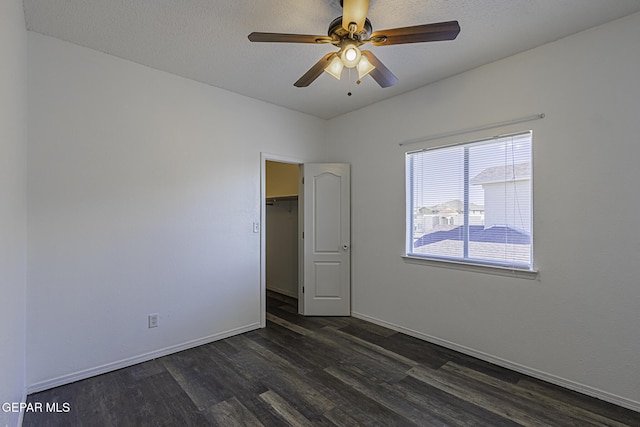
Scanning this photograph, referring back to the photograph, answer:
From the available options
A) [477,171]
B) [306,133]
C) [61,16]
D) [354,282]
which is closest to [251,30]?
[61,16]

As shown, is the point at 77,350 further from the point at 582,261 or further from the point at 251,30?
the point at 582,261

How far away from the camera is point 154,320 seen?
2.87m

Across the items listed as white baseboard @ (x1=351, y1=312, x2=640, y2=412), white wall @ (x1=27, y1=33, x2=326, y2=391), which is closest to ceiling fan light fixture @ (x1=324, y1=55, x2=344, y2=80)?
white wall @ (x1=27, y1=33, x2=326, y2=391)

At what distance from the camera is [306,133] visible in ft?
13.8

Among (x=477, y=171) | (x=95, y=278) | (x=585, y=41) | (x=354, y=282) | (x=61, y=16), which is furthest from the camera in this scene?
(x=354, y=282)

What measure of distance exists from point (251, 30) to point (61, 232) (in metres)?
2.19

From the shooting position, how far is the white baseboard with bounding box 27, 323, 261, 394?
91.1 inches

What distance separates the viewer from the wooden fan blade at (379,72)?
2010mm

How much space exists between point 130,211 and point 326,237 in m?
2.27

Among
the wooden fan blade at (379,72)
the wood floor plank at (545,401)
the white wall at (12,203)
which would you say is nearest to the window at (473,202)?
the wood floor plank at (545,401)

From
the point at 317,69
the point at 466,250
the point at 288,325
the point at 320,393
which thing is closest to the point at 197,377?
the point at 320,393

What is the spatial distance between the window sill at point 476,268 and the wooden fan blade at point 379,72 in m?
1.88

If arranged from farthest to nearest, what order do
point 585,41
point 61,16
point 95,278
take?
point 95,278 → point 585,41 → point 61,16

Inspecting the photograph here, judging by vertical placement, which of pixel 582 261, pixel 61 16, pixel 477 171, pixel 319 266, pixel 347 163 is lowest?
pixel 319 266
